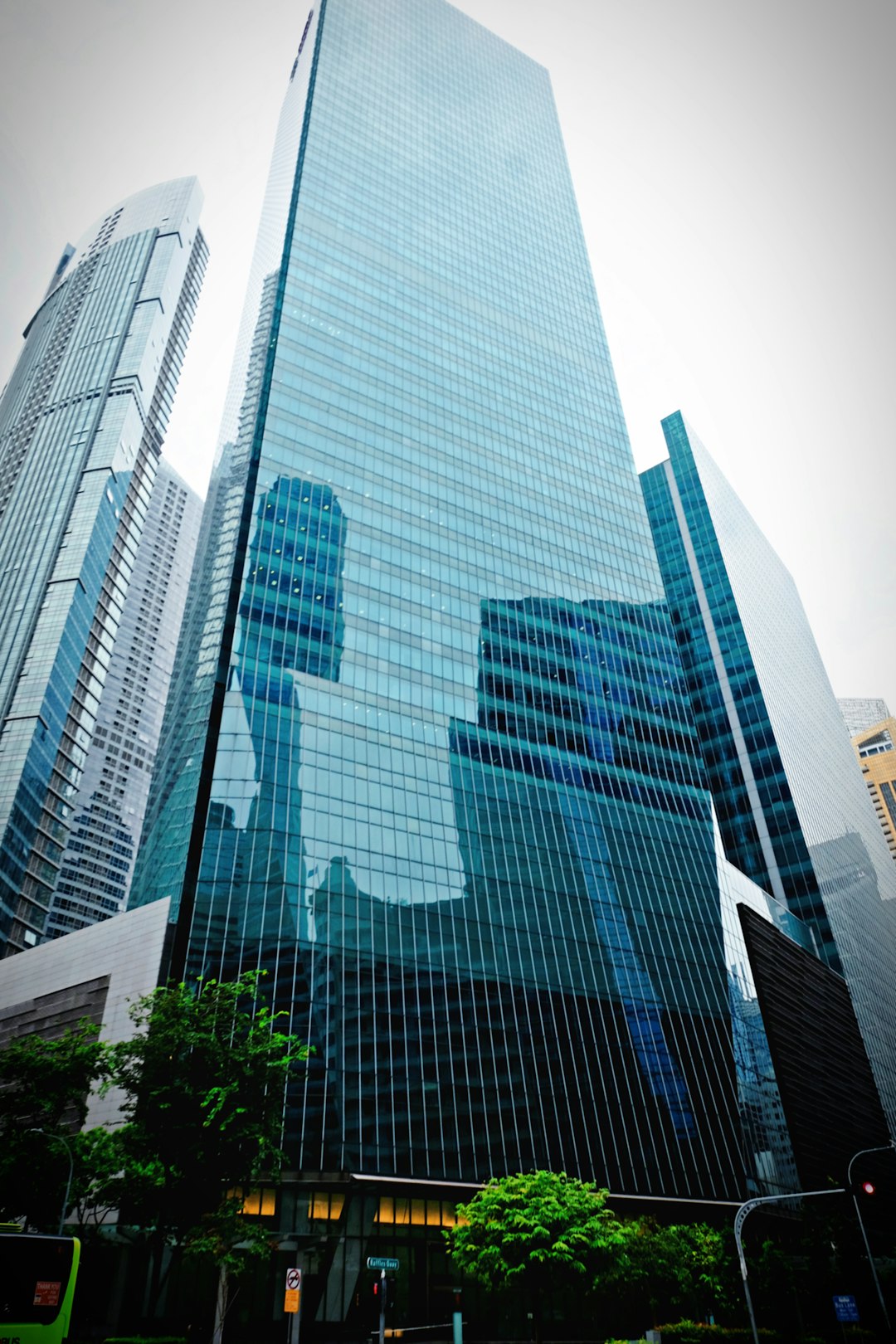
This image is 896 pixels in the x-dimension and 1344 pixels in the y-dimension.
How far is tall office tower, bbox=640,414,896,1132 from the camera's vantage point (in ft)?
361

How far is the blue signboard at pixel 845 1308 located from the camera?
42.4m

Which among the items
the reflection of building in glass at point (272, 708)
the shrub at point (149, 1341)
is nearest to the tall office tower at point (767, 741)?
the reflection of building in glass at point (272, 708)

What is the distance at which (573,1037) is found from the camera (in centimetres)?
6719

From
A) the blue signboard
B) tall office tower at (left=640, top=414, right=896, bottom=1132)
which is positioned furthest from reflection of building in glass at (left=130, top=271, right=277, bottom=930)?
tall office tower at (left=640, top=414, right=896, bottom=1132)

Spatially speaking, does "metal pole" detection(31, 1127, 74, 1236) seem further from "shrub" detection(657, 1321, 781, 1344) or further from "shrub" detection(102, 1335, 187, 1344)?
"shrub" detection(657, 1321, 781, 1344)

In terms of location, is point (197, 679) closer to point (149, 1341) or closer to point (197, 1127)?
point (197, 1127)

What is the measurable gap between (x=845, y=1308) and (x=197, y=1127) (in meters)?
31.3

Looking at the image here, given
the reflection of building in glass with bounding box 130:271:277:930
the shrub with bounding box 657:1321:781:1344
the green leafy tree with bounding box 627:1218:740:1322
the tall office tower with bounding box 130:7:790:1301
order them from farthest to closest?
the reflection of building in glass with bounding box 130:271:277:930
the tall office tower with bounding box 130:7:790:1301
the green leafy tree with bounding box 627:1218:740:1322
the shrub with bounding box 657:1321:781:1344

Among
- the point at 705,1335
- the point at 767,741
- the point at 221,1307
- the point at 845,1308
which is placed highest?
the point at 767,741

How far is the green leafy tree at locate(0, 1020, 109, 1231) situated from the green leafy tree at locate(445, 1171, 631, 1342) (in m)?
19.2

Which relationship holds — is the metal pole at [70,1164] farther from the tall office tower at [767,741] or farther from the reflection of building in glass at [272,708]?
the tall office tower at [767,741]

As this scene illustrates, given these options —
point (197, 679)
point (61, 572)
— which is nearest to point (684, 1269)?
point (197, 679)

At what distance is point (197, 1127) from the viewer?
39.8 meters

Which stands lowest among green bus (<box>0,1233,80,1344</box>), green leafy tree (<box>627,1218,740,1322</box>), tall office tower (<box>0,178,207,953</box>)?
green bus (<box>0,1233,80,1344</box>)
